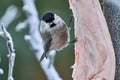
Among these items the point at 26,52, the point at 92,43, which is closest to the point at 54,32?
the point at 92,43

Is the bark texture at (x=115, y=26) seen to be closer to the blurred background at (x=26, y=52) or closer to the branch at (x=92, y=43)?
the branch at (x=92, y=43)

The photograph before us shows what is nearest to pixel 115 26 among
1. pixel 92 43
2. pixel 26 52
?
pixel 92 43

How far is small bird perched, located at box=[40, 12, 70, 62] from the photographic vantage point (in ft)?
4.56

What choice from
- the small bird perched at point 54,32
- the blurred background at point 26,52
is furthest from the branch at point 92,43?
the blurred background at point 26,52

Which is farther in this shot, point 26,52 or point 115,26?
point 26,52

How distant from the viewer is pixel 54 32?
141 cm

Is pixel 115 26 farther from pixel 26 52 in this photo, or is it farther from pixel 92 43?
pixel 26 52

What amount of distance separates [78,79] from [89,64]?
0.18ft

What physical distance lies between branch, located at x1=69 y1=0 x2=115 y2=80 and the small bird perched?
6 cm

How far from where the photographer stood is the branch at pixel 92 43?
130 cm

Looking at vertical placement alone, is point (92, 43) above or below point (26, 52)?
above

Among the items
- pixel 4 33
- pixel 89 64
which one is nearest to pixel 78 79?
pixel 89 64

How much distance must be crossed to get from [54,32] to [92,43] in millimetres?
138

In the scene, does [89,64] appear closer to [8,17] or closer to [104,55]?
[104,55]
